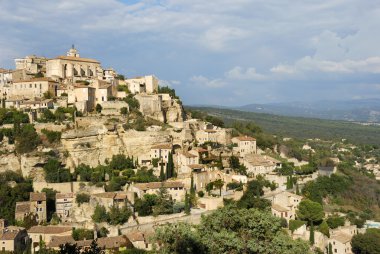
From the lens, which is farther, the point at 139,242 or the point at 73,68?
the point at 73,68

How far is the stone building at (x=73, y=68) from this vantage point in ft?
201

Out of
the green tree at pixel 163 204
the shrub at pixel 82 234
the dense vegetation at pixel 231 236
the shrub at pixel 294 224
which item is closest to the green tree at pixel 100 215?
the shrub at pixel 82 234

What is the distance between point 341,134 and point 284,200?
111501mm

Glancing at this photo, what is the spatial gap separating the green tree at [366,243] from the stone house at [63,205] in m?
24.3

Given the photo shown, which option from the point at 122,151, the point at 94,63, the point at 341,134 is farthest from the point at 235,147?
the point at 341,134

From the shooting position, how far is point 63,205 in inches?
1613

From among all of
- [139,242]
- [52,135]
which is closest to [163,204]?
[139,242]

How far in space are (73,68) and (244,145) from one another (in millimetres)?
23920

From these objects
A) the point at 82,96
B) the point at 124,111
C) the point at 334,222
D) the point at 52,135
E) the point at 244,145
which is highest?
the point at 82,96

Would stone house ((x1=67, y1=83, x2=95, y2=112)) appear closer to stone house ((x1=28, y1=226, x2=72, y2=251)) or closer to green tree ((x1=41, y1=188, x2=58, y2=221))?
green tree ((x1=41, y1=188, x2=58, y2=221))

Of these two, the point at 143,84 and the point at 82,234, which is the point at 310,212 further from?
the point at 143,84

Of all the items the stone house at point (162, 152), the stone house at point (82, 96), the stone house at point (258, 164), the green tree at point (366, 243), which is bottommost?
the green tree at point (366, 243)

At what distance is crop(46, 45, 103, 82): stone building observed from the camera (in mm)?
61219

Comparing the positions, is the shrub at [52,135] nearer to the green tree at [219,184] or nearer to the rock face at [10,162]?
the rock face at [10,162]
